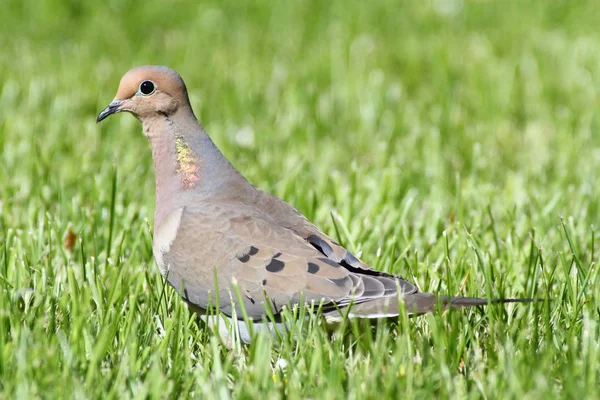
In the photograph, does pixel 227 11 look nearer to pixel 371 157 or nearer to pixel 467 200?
pixel 371 157

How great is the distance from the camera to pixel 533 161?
5625 mm

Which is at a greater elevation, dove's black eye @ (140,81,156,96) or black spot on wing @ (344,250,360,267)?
dove's black eye @ (140,81,156,96)

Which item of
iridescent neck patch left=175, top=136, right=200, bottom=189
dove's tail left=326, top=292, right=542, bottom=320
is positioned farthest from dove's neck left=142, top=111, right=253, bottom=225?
dove's tail left=326, top=292, right=542, bottom=320

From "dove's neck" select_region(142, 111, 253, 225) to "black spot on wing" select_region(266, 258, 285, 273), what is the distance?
18.3 inches

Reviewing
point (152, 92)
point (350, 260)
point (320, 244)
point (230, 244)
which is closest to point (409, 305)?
point (350, 260)

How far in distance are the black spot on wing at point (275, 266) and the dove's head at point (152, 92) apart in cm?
88

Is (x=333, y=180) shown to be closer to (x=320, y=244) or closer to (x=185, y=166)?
(x=185, y=166)

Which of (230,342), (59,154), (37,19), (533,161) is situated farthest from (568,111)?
(37,19)

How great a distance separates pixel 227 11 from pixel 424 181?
441cm

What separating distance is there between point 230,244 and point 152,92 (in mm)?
804

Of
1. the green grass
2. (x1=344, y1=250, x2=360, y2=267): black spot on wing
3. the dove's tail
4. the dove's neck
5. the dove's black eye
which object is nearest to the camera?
the green grass

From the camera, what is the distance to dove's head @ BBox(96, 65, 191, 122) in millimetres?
3703

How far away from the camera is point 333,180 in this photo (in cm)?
512

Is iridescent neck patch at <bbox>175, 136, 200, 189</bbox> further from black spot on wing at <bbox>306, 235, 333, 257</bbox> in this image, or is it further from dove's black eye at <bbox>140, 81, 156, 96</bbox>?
black spot on wing at <bbox>306, 235, 333, 257</bbox>
